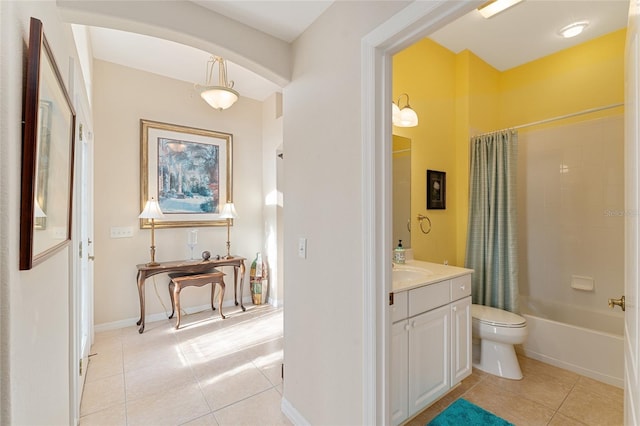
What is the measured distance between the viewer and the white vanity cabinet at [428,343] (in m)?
1.63

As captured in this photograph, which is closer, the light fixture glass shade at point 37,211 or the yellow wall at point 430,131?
the light fixture glass shade at point 37,211

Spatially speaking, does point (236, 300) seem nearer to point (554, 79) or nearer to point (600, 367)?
point (600, 367)

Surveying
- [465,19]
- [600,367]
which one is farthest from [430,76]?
[600,367]

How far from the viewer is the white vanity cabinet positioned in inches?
64.2

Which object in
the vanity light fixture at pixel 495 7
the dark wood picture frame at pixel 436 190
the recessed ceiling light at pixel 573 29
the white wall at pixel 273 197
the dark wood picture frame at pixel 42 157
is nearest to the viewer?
the dark wood picture frame at pixel 42 157

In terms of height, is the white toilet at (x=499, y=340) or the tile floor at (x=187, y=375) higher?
the white toilet at (x=499, y=340)

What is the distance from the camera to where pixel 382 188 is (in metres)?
1.28

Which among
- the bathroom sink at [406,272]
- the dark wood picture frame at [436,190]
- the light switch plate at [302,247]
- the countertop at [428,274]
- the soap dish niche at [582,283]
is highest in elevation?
the dark wood picture frame at [436,190]

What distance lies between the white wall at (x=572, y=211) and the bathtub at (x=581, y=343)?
0.12m

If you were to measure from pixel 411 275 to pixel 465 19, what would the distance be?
7.62 ft

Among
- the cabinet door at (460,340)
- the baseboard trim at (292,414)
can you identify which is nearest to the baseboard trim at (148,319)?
the baseboard trim at (292,414)

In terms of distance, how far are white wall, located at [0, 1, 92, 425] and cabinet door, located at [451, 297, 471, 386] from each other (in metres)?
2.13

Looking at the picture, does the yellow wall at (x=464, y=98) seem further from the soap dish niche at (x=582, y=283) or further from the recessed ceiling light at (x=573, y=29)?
the soap dish niche at (x=582, y=283)

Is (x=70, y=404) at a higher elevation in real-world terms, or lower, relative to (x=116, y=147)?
lower
